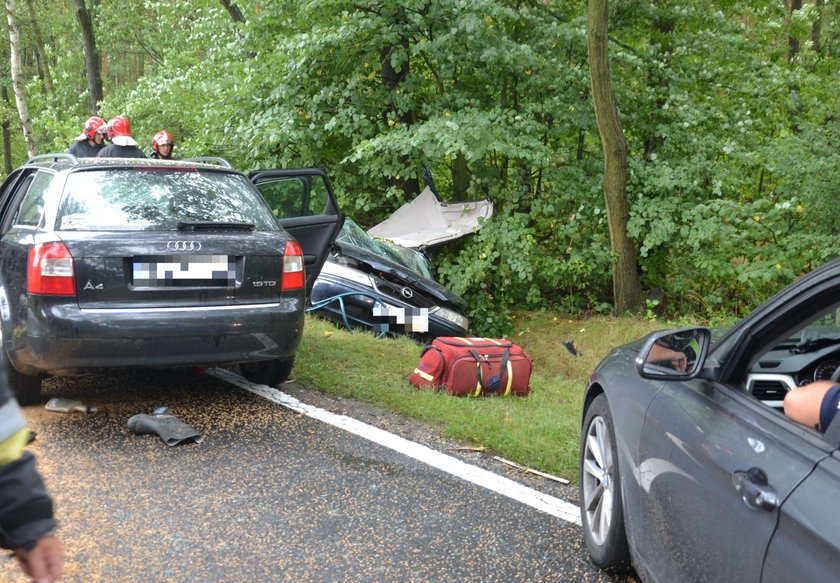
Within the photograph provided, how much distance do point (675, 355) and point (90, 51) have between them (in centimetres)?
2267

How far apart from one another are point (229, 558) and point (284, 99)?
963 centimetres

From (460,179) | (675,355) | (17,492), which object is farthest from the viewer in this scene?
(460,179)

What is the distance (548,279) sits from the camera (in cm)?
1186

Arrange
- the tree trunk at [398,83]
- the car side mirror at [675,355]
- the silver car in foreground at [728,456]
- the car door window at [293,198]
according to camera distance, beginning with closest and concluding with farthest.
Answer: the silver car in foreground at [728,456]
the car side mirror at [675,355]
the car door window at [293,198]
the tree trunk at [398,83]

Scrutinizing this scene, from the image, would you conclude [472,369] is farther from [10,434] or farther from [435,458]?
[10,434]

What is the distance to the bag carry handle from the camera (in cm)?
637

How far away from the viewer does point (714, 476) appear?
2348 millimetres

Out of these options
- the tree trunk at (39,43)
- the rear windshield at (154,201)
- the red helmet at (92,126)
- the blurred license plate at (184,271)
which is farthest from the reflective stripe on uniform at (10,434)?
the tree trunk at (39,43)

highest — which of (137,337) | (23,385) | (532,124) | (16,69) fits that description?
(16,69)

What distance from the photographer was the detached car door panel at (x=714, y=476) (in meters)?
2.06

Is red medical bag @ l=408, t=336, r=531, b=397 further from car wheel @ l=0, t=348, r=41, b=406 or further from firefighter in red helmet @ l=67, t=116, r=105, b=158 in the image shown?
firefighter in red helmet @ l=67, t=116, r=105, b=158

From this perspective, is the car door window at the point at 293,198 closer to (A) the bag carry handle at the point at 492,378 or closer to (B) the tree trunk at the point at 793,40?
(A) the bag carry handle at the point at 492,378

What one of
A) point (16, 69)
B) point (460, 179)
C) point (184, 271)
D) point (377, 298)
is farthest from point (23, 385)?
point (16, 69)

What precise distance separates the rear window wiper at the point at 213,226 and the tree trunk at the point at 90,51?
17.8 metres
